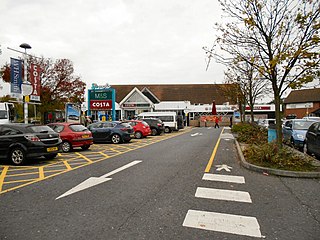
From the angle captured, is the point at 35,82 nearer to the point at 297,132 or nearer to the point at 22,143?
the point at 22,143

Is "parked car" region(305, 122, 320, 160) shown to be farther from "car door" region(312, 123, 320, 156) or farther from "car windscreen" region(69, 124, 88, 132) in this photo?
"car windscreen" region(69, 124, 88, 132)

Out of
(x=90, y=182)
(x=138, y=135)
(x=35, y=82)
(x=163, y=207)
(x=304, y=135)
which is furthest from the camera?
(x=138, y=135)

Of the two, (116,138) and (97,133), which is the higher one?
(97,133)

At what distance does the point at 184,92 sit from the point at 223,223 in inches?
2284

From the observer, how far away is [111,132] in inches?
645

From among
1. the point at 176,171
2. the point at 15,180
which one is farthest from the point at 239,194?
the point at 15,180

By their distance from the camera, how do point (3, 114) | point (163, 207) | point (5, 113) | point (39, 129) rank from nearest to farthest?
point (163, 207)
point (39, 129)
point (3, 114)
point (5, 113)

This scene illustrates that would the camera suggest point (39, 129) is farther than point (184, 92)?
No

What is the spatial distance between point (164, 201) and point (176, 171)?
2.74m

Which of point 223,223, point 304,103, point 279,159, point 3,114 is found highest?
point 304,103

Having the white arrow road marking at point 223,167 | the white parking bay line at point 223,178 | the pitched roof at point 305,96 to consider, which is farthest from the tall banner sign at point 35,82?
the pitched roof at point 305,96

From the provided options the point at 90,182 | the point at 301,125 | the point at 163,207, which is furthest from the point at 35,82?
the point at 301,125

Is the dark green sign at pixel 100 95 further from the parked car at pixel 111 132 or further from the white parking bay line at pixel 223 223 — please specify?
the white parking bay line at pixel 223 223

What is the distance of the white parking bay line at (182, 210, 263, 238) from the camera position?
3.85 meters
